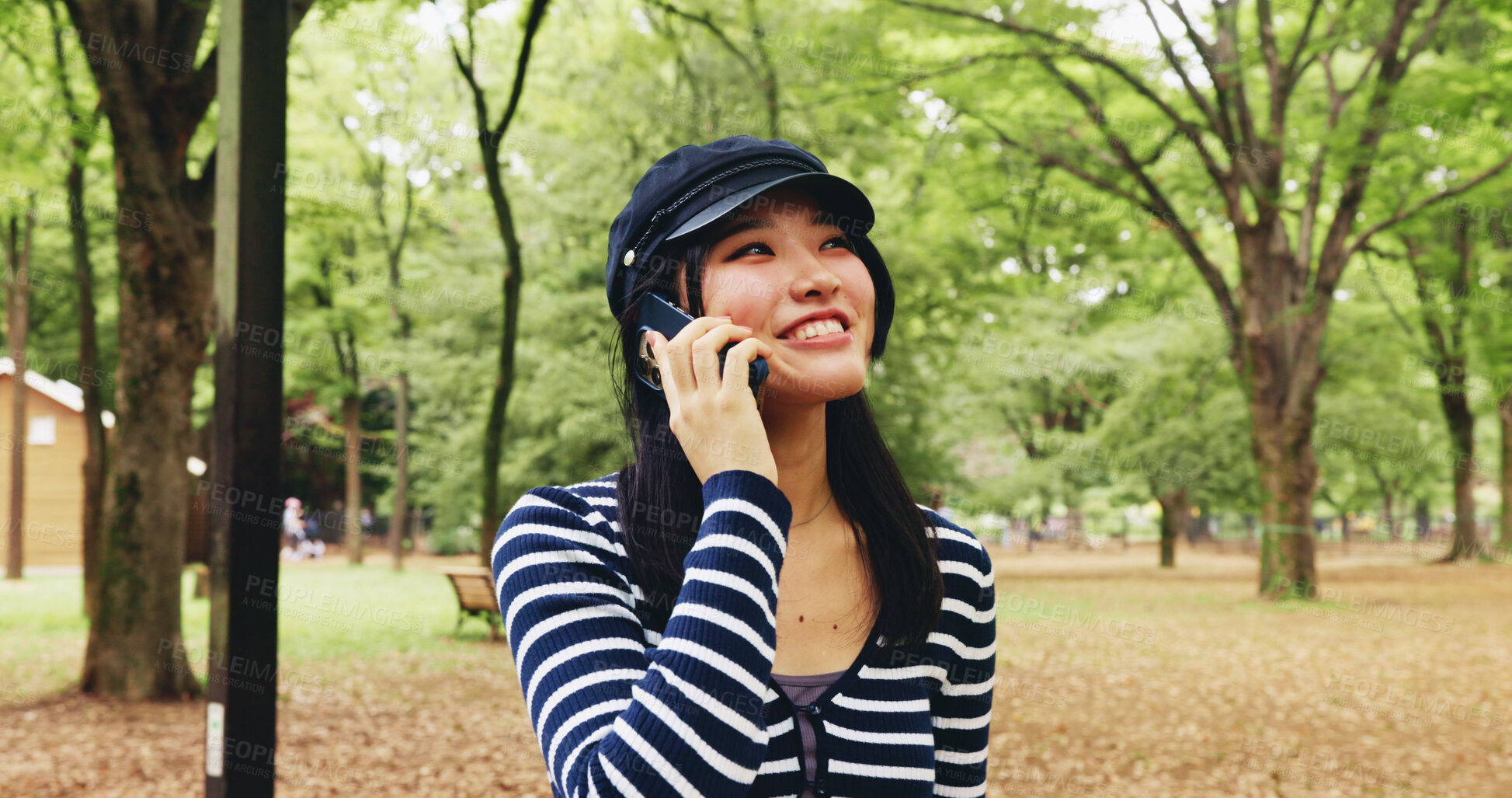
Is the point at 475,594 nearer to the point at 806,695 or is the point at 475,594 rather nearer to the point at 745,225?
the point at 806,695

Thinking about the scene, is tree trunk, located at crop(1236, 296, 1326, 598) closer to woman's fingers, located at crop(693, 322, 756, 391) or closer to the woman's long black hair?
the woman's long black hair

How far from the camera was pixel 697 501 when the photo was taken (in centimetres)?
172

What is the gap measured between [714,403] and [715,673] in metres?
0.35

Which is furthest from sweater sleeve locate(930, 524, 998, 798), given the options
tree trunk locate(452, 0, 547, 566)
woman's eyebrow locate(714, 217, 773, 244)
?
tree trunk locate(452, 0, 547, 566)

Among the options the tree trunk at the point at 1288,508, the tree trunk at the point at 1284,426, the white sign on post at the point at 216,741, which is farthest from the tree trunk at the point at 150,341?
the tree trunk at the point at 1288,508

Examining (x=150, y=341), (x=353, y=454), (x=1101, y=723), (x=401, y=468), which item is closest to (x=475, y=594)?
(x=150, y=341)

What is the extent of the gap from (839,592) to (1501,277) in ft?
95.9

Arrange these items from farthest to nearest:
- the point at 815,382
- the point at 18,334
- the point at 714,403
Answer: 1. the point at 18,334
2. the point at 815,382
3. the point at 714,403

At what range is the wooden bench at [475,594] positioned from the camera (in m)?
14.2

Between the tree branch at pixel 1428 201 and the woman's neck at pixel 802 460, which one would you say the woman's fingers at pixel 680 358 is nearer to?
the woman's neck at pixel 802 460

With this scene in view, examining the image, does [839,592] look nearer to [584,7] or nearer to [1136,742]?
[1136,742]

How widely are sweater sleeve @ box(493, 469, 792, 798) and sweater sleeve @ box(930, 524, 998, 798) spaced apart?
559 mm

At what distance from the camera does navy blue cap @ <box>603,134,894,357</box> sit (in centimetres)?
154

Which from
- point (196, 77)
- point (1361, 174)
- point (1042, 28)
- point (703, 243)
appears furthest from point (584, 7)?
point (703, 243)
